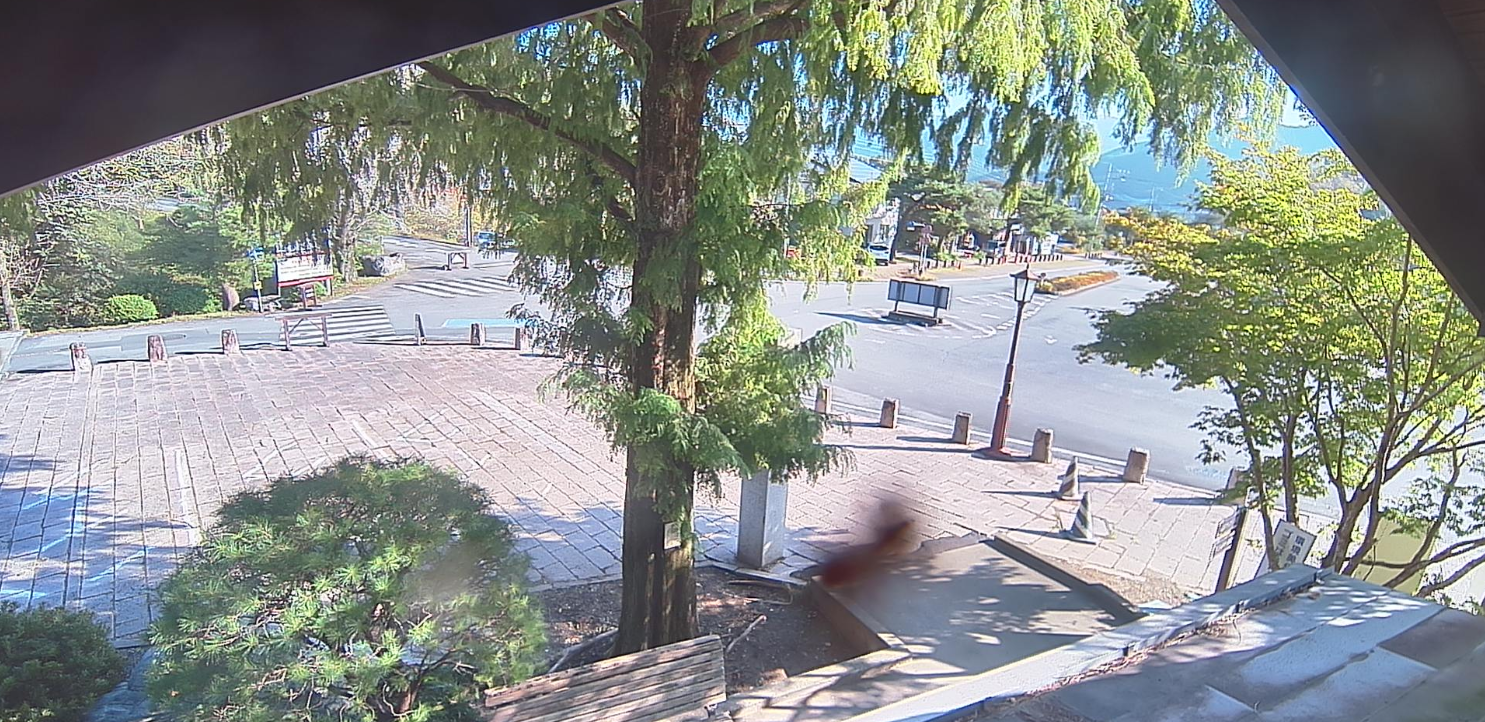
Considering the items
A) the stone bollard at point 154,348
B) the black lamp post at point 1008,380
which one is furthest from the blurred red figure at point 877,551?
the stone bollard at point 154,348

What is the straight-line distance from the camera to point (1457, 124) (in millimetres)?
1033

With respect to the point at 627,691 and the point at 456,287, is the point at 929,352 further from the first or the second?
the point at 627,691

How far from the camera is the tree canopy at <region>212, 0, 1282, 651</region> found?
321 centimetres

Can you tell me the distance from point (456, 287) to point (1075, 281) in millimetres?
15993

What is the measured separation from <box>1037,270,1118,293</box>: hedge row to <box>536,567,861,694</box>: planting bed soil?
1607cm

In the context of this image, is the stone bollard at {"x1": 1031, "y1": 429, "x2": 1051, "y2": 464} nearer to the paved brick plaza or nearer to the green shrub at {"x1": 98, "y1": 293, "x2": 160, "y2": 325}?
the paved brick plaza

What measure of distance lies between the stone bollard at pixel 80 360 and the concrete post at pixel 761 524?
958 centimetres

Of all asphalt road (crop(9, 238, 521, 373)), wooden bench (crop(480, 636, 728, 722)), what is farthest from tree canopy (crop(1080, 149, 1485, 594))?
asphalt road (crop(9, 238, 521, 373))

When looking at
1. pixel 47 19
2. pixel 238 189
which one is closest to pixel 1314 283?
pixel 47 19

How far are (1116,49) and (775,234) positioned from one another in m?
1.62

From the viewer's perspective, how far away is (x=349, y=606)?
95.7 inches

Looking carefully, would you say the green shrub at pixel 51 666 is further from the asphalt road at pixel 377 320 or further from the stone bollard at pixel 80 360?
the stone bollard at pixel 80 360

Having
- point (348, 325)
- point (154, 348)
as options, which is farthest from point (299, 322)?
point (154, 348)

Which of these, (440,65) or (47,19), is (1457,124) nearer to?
(47,19)
